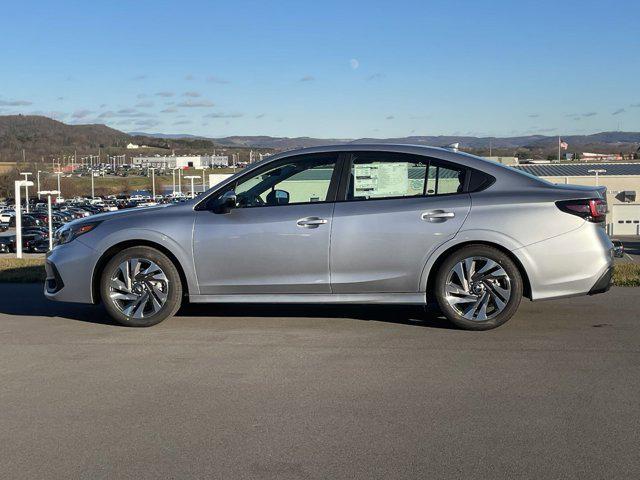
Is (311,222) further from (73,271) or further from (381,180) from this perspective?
(73,271)

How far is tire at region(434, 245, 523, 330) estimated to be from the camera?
676 cm

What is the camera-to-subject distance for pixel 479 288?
679 centimetres

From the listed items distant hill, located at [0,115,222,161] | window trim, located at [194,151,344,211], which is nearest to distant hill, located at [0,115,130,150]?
distant hill, located at [0,115,222,161]

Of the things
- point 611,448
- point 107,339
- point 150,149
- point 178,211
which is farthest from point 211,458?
point 150,149

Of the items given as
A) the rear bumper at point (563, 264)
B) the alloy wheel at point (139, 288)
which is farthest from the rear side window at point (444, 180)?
the alloy wheel at point (139, 288)

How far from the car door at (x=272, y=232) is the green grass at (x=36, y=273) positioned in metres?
3.99

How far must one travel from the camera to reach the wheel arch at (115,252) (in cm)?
724

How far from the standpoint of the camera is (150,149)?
189250 mm

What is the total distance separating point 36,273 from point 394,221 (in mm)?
5909

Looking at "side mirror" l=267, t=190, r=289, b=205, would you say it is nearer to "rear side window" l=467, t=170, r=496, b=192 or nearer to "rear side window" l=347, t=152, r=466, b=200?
"rear side window" l=347, t=152, r=466, b=200

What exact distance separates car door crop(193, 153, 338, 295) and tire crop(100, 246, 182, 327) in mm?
292

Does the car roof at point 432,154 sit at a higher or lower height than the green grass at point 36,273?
higher

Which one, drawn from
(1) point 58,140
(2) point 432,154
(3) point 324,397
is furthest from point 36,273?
(1) point 58,140

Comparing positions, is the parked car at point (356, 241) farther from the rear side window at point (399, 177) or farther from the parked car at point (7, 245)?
the parked car at point (7, 245)
